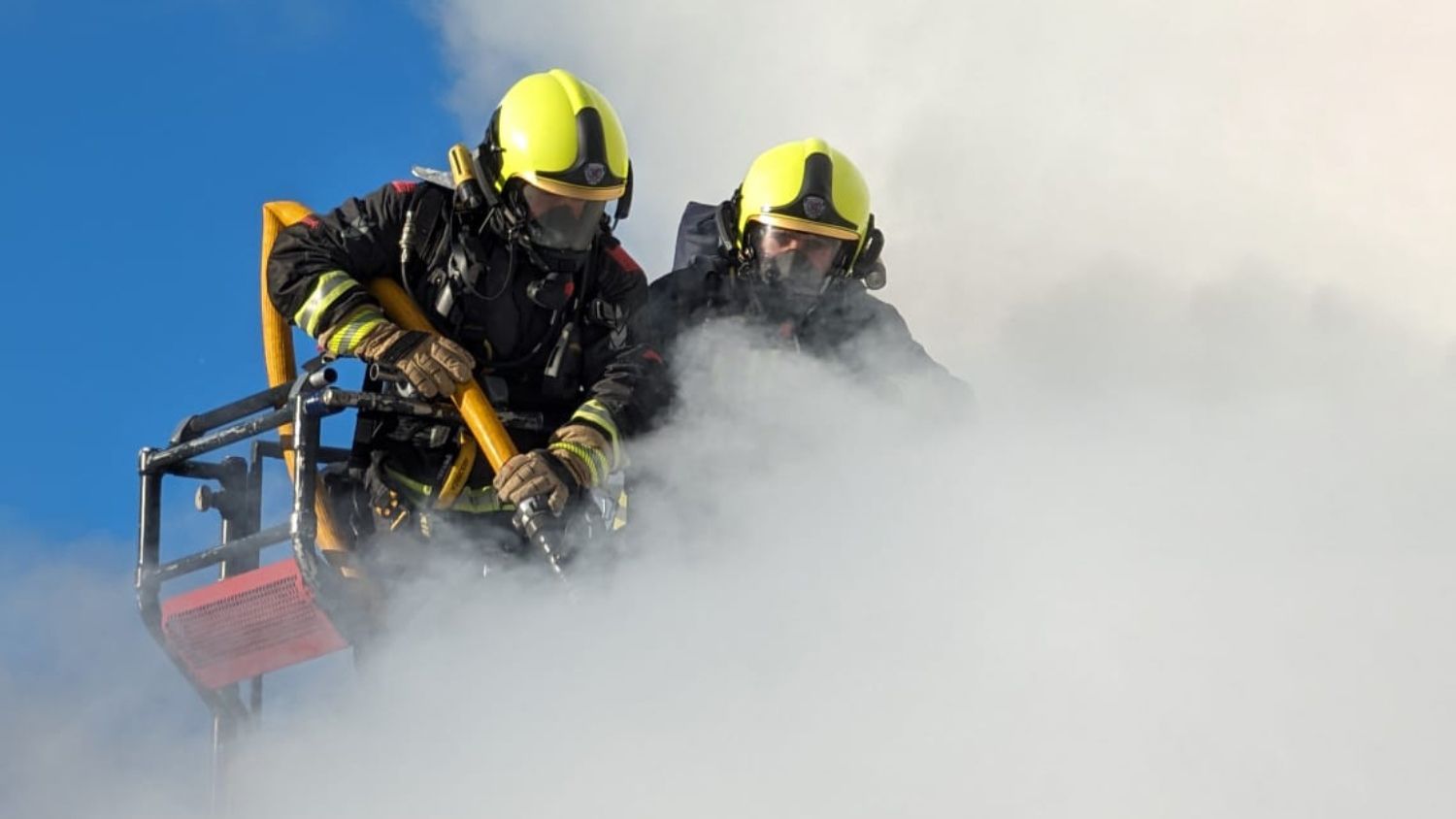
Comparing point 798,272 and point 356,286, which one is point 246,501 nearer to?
point 356,286

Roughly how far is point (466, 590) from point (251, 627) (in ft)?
2.21

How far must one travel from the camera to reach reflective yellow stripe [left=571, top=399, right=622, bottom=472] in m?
6.21

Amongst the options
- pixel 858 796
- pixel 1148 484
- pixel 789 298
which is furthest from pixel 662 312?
pixel 858 796

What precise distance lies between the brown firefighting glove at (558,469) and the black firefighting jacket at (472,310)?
10cm

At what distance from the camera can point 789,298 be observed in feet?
23.7

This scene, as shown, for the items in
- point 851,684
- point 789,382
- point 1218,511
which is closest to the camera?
point 851,684

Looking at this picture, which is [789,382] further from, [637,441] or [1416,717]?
[1416,717]

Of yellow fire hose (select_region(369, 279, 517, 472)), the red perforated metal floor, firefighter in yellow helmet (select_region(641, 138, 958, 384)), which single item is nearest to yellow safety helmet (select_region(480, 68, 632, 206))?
yellow fire hose (select_region(369, 279, 517, 472))

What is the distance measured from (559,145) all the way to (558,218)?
0.23 m

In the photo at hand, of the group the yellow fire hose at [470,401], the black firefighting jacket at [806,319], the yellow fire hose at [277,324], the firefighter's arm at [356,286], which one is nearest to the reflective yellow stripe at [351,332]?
the firefighter's arm at [356,286]

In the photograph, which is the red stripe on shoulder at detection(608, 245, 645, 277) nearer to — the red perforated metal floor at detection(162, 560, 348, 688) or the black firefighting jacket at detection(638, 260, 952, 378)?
the black firefighting jacket at detection(638, 260, 952, 378)

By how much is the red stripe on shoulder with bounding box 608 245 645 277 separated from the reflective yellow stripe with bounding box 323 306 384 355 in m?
Result: 0.88

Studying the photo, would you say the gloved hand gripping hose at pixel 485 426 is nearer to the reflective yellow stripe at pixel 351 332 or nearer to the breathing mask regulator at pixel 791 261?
the reflective yellow stripe at pixel 351 332

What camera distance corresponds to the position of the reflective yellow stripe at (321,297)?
236 inches
